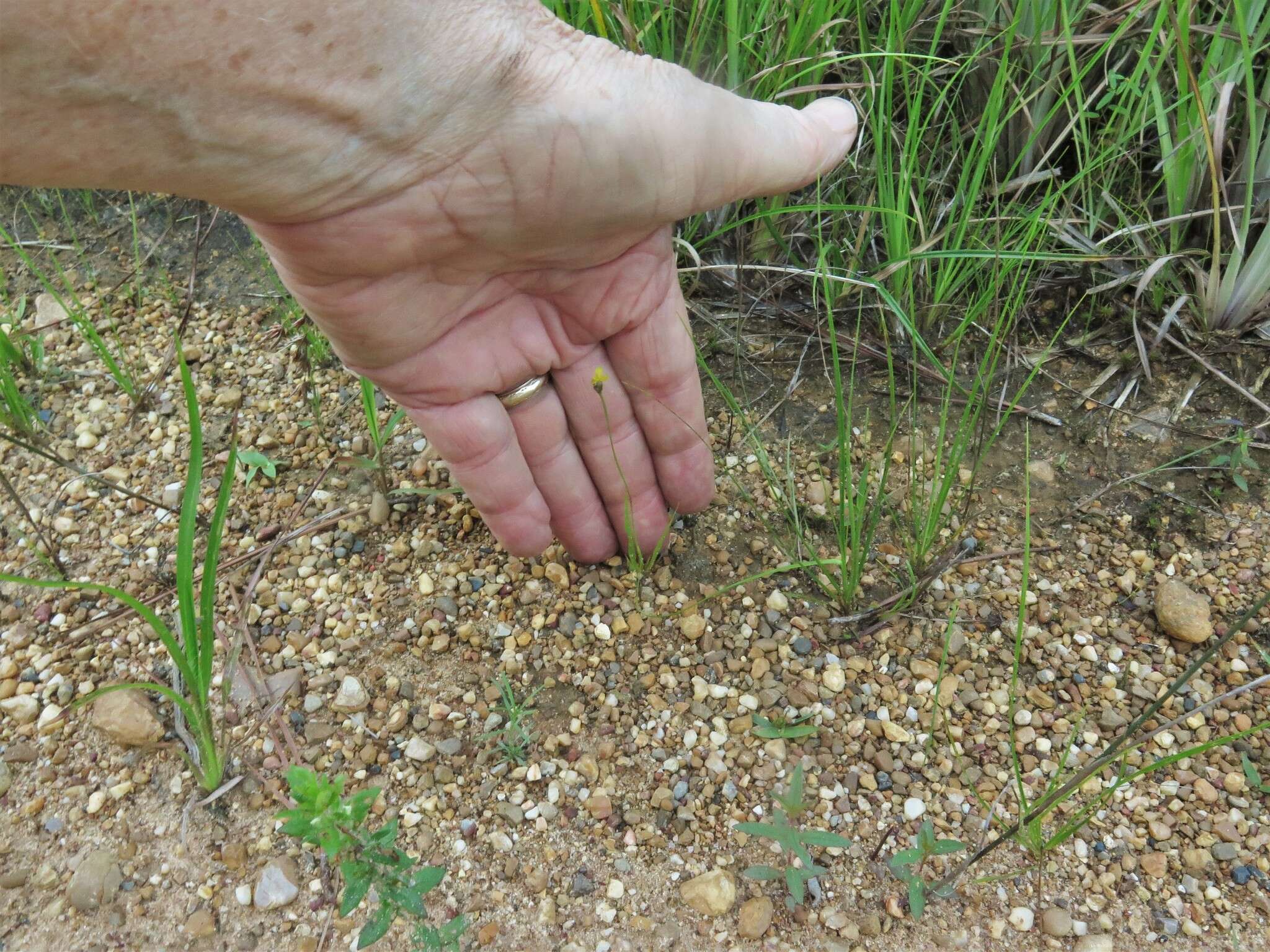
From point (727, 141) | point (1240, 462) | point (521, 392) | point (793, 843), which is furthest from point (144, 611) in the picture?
point (1240, 462)

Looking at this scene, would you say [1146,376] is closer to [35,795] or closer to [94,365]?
[35,795]

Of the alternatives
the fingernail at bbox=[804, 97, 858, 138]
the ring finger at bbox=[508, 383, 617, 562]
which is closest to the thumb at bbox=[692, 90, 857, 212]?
the fingernail at bbox=[804, 97, 858, 138]

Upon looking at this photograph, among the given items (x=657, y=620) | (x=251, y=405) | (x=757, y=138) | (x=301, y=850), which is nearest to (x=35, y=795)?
(x=301, y=850)

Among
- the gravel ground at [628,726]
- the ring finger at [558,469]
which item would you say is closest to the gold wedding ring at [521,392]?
the ring finger at [558,469]

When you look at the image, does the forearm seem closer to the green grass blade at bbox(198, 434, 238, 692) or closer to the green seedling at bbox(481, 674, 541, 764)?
the green grass blade at bbox(198, 434, 238, 692)

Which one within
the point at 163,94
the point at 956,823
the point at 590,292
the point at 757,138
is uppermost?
the point at 163,94

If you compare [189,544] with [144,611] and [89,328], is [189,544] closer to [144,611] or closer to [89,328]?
[144,611]

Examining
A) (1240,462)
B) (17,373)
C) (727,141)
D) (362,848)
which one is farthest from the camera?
(17,373)
